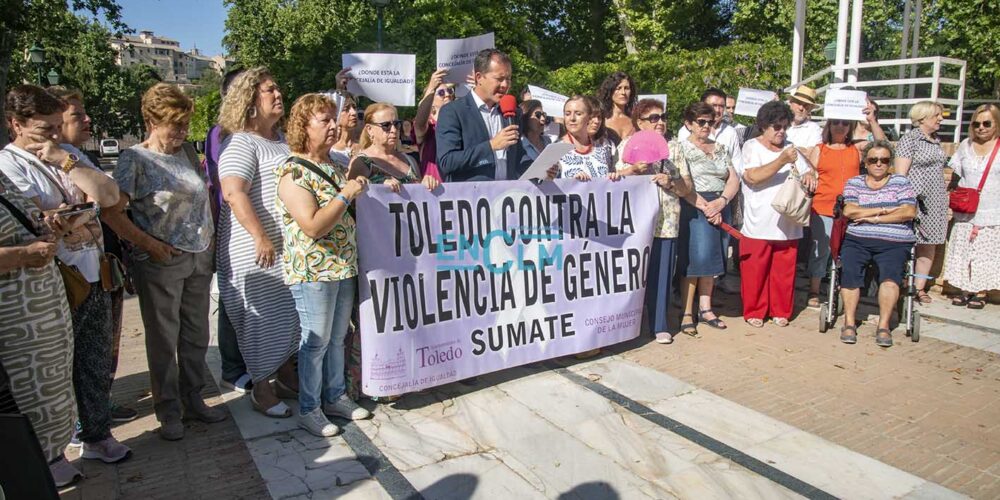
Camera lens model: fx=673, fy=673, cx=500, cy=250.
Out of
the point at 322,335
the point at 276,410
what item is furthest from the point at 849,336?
the point at 276,410

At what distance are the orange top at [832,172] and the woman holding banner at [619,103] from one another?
2.17 metres

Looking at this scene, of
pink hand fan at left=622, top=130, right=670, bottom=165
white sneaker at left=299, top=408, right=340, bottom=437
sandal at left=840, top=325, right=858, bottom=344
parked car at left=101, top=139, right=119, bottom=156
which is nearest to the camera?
white sneaker at left=299, top=408, right=340, bottom=437

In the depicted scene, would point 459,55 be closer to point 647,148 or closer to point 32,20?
point 647,148

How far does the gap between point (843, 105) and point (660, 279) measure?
285 centimetres

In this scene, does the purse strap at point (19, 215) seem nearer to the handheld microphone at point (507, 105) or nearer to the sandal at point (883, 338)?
the handheld microphone at point (507, 105)

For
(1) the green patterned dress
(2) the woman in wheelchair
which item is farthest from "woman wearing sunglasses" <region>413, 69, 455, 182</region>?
(2) the woman in wheelchair

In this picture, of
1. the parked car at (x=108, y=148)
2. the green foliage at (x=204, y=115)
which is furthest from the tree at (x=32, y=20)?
the parked car at (x=108, y=148)

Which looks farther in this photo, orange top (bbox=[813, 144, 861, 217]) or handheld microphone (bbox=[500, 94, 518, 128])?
orange top (bbox=[813, 144, 861, 217])

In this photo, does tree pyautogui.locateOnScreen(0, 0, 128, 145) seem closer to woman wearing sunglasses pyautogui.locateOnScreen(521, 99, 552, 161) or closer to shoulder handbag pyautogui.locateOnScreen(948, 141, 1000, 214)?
woman wearing sunglasses pyautogui.locateOnScreen(521, 99, 552, 161)

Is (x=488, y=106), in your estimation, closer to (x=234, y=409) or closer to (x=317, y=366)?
(x=317, y=366)

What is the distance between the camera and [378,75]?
6258 millimetres

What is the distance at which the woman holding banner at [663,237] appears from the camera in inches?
221

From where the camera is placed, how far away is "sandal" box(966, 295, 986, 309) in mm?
6836

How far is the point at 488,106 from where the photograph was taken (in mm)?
4918
